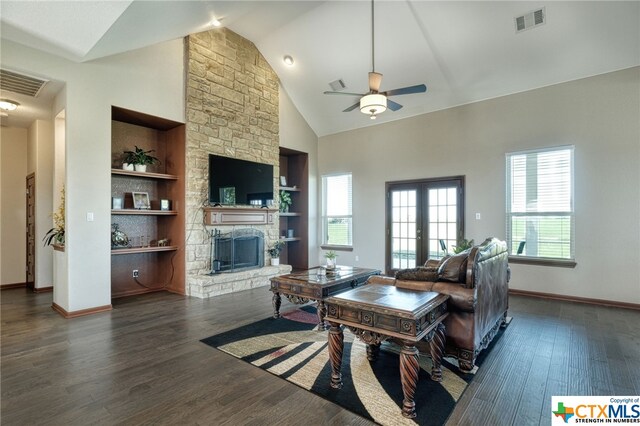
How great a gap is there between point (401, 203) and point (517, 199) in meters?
2.24

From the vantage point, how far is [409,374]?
2.12 meters

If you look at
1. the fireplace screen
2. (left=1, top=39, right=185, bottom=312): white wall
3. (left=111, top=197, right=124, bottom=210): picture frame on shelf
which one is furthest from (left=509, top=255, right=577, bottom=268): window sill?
Answer: (left=111, top=197, right=124, bottom=210): picture frame on shelf

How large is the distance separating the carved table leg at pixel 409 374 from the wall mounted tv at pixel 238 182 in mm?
4681

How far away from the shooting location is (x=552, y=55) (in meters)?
5.01

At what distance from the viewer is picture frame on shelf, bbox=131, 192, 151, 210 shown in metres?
5.49

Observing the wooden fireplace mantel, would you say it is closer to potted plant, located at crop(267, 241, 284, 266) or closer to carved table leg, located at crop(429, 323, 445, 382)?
potted plant, located at crop(267, 241, 284, 266)

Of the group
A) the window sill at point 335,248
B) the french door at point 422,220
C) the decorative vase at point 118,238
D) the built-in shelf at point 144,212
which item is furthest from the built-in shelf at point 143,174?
the french door at point 422,220

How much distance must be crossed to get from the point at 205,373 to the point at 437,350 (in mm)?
1970

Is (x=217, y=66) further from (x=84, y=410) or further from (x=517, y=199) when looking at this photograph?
(x=517, y=199)

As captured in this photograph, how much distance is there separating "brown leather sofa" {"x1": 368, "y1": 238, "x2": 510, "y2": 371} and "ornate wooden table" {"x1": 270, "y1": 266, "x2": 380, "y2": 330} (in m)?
0.86

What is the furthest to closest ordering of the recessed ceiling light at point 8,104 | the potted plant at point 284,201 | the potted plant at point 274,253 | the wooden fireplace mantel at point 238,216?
the potted plant at point 284,201 < the potted plant at point 274,253 < the wooden fireplace mantel at point 238,216 < the recessed ceiling light at point 8,104

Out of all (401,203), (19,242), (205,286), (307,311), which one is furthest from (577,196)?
(19,242)

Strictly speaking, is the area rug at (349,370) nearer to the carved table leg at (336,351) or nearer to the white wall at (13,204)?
the carved table leg at (336,351)

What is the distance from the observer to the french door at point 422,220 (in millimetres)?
6445
